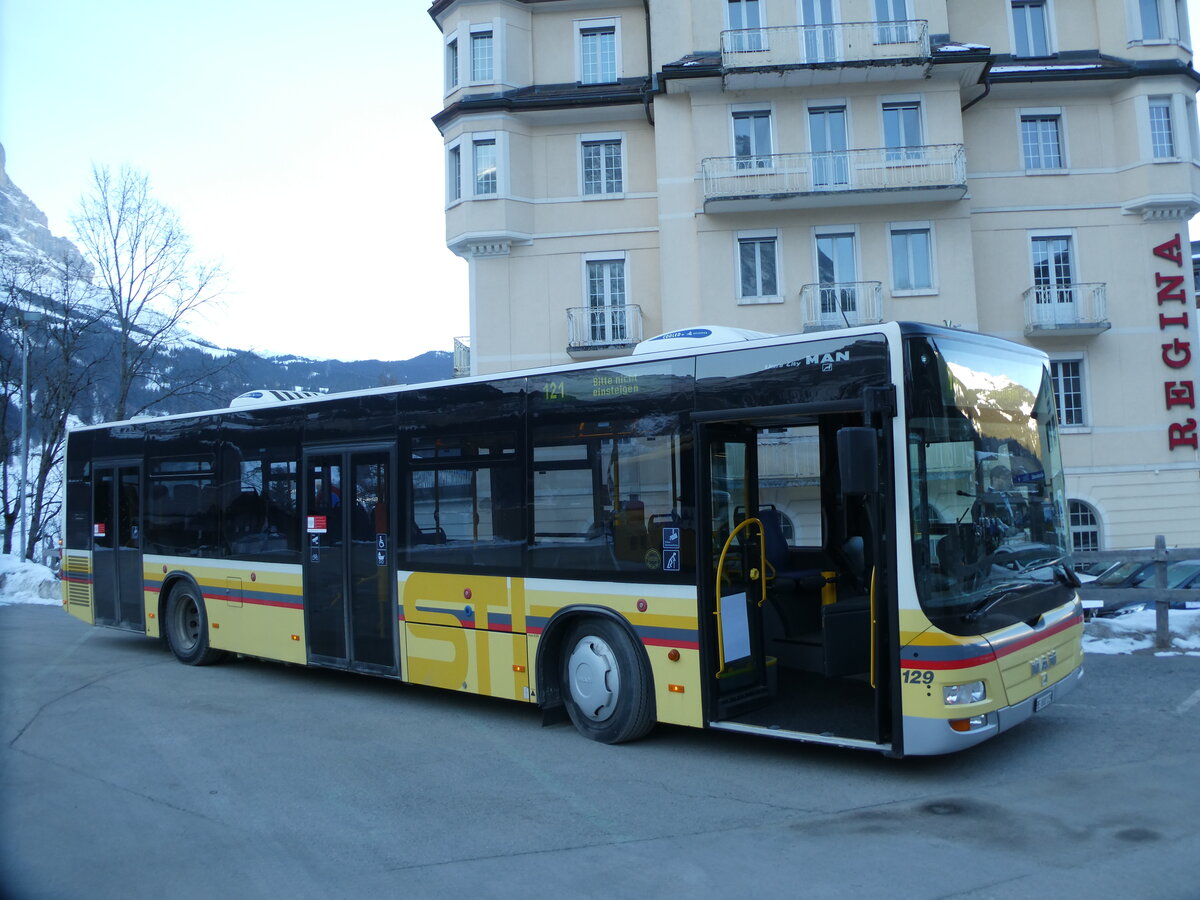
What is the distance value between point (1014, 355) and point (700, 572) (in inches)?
A: 113

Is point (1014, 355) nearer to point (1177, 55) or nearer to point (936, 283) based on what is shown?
point (936, 283)

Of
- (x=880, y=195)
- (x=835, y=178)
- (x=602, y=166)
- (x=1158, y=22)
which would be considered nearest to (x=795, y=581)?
(x=880, y=195)

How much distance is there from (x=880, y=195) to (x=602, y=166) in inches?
308

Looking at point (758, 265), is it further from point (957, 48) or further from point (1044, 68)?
point (1044, 68)

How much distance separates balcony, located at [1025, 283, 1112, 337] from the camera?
83.5 feet

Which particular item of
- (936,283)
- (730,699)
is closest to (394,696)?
(730,699)

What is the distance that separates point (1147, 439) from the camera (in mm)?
25766

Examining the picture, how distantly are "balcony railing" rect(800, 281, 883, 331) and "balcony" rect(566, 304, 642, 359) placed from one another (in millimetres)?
4547

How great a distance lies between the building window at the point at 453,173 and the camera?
90.0ft

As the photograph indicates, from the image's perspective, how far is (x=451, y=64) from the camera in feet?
93.6

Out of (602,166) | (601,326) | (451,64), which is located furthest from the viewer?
(451,64)

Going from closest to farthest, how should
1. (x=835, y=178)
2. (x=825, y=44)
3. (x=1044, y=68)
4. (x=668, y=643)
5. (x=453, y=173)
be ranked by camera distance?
(x=668, y=643), (x=835, y=178), (x=825, y=44), (x=1044, y=68), (x=453, y=173)

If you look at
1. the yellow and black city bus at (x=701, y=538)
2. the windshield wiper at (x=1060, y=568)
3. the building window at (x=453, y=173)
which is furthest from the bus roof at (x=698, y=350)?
the building window at (x=453, y=173)

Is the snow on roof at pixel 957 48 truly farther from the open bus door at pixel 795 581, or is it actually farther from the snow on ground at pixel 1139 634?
the open bus door at pixel 795 581
